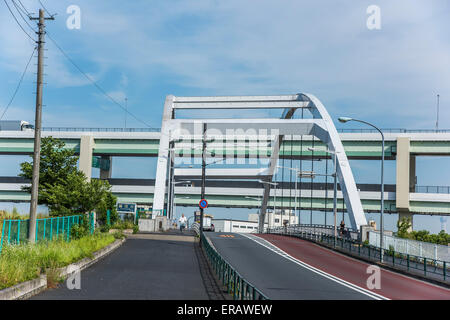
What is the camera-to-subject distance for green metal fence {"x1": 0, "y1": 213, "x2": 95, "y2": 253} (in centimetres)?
2350

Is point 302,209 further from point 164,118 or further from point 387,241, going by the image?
point 387,241

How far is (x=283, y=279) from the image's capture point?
76.2 ft

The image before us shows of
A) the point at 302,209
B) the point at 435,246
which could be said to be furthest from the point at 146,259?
the point at 302,209

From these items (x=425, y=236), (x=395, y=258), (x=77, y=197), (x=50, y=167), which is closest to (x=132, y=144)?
(x=50, y=167)

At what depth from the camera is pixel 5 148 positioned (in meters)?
88.2

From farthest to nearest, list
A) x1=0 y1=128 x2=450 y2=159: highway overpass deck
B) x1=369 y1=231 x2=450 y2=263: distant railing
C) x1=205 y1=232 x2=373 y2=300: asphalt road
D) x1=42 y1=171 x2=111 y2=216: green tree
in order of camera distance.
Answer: x1=0 y1=128 x2=450 y2=159: highway overpass deck < x1=42 y1=171 x2=111 y2=216: green tree < x1=369 y1=231 x2=450 y2=263: distant railing < x1=205 y1=232 x2=373 y2=300: asphalt road

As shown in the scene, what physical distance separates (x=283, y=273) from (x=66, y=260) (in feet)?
31.0

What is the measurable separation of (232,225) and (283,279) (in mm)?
115030

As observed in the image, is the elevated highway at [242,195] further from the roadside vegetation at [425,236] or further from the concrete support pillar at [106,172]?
the roadside vegetation at [425,236]

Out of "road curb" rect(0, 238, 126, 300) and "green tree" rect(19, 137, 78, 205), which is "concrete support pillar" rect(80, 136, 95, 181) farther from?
"road curb" rect(0, 238, 126, 300)


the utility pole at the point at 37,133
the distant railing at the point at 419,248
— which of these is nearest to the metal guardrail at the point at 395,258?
the distant railing at the point at 419,248

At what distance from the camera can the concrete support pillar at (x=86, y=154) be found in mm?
85625

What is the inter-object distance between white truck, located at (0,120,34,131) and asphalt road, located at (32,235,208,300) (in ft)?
208

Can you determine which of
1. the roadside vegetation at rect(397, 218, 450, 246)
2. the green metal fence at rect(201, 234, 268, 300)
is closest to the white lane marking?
the green metal fence at rect(201, 234, 268, 300)
